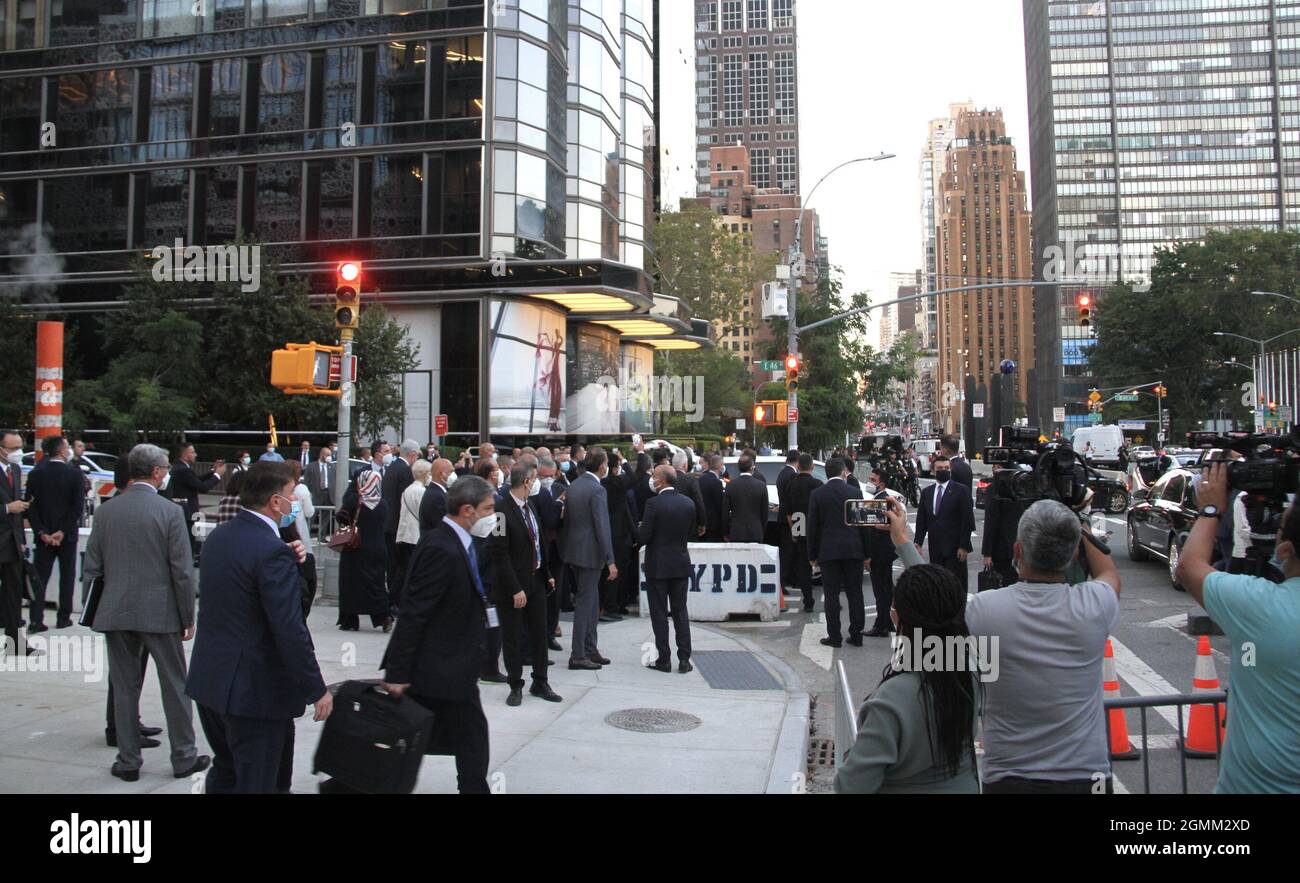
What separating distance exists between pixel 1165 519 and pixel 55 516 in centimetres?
1473

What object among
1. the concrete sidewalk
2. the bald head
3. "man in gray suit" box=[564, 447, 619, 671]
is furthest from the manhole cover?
the bald head

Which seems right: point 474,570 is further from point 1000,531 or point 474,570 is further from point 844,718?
point 1000,531

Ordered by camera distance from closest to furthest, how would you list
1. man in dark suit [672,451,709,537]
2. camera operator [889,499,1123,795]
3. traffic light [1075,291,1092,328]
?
camera operator [889,499,1123,795] → man in dark suit [672,451,709,537] → traffic light [1075,291,1092,328]

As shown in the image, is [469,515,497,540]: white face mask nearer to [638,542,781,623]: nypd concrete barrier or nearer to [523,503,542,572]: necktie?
[523,503,542,572]: necktie

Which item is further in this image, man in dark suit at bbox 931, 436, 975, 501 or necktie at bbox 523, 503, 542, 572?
man in dark suit at bbox 931, 436, 975, 501

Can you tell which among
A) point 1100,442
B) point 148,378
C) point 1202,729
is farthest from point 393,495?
point 1100,442

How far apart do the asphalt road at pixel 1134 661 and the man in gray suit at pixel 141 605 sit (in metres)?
3.91

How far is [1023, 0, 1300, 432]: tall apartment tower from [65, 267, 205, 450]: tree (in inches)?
4354

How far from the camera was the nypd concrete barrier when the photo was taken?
39.4ft

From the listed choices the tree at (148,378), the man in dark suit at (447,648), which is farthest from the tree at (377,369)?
the man in dark suit at (447,648)

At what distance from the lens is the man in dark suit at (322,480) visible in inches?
754

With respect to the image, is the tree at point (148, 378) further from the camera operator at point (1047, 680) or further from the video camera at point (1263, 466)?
the video camera at point (1263, 466)

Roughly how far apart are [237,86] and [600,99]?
13.9 m

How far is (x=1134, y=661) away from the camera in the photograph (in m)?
9.41
